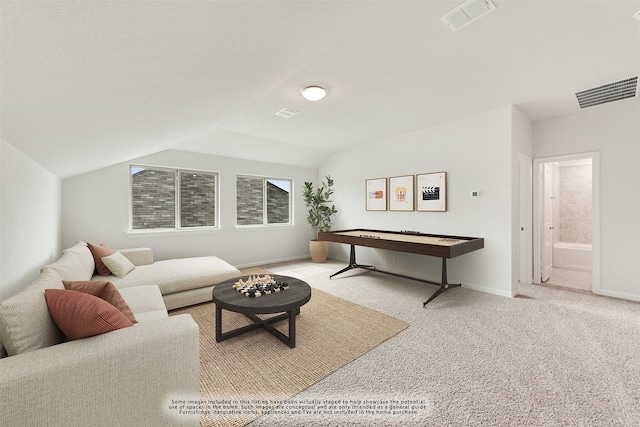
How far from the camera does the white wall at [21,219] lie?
162 cm

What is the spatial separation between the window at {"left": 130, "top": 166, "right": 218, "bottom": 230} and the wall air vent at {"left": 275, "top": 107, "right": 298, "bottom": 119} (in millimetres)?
2204

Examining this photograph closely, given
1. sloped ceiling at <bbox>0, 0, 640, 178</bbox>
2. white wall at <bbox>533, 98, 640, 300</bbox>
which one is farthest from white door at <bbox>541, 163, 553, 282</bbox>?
sloped ceiling at <bbox>0, 0, 640, 178</bbox>

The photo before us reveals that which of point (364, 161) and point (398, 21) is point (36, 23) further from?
point (364, 161)

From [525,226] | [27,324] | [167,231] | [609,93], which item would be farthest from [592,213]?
[167,231]

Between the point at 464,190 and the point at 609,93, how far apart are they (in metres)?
1.89

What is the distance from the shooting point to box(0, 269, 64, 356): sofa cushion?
1.15 m

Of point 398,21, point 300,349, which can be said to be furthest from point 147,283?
point 398,21

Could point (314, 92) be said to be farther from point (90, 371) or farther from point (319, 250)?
point (319, 250)

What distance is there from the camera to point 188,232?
16.0 feet

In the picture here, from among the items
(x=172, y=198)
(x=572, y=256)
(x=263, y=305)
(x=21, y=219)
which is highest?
(x=172, y=198)

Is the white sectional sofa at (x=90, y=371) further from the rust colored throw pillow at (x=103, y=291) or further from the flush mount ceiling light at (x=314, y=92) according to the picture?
the flush mount ceiling light at (x=314, y=92)

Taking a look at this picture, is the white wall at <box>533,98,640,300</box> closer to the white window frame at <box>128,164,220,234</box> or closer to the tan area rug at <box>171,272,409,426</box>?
the tan area rug at <box>171,272,409,426</box>

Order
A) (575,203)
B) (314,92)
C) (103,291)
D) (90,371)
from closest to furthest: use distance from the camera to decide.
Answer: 1. (90,371)
2. (103,291)
3. (314,92)
4. (575,203)

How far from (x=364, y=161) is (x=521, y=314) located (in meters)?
3.67
